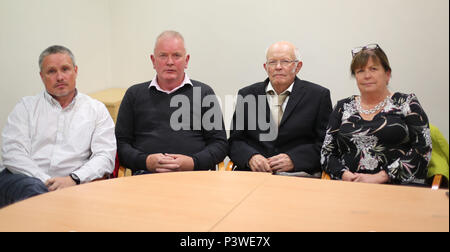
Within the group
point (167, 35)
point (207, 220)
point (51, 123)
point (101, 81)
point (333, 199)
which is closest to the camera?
point (207, 220)

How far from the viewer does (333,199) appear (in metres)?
1.98

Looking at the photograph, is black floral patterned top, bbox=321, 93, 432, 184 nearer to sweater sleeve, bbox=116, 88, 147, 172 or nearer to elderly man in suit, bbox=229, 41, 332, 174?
elderly man in suit, bbox=229, 41, 332, 174

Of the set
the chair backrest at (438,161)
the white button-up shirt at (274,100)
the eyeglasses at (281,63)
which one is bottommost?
the chair backrest at (438,161)

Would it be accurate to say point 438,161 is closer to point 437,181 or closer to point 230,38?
point 437,181

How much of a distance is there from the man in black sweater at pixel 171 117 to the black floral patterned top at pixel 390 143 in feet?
2.59

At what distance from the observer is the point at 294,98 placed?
3.09 metres

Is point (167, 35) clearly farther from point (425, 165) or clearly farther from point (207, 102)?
point (425, 165)

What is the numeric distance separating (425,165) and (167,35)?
175 cm

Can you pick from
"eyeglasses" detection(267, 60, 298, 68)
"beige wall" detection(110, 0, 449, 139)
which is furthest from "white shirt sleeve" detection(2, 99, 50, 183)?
"beige wall" detection(110, 0, 449, 139)

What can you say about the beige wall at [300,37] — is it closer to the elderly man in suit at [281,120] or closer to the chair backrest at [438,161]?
the elderly man in suit at [281,120]

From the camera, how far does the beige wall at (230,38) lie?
149 inches

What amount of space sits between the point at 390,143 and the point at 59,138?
1.94m

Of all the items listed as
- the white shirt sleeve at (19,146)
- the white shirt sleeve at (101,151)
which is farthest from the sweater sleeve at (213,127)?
the white shirt sleeve at (19,146)

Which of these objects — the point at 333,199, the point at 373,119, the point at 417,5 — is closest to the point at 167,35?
the point at 373,119
